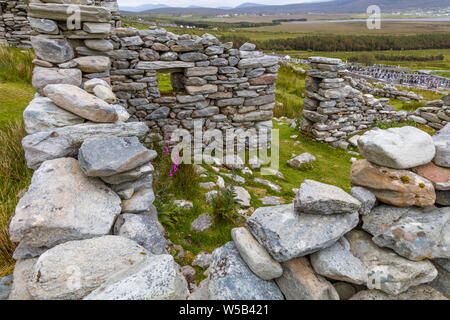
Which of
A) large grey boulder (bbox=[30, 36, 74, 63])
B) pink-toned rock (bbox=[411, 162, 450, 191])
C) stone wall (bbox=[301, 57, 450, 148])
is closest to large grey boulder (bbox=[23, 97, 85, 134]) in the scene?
large grey boulder (bbox=[30, 36, 74, 63])

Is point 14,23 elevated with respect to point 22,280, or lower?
elevated

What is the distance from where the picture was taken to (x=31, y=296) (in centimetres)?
176

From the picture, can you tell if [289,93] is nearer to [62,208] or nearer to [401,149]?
[401,149]

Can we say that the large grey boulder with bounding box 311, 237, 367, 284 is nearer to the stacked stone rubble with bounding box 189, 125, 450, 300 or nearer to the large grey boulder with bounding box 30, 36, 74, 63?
the stacked stone rubble with bounding box 189, 125, 450, 300

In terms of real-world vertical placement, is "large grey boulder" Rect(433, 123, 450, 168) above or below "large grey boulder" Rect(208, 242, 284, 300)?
above

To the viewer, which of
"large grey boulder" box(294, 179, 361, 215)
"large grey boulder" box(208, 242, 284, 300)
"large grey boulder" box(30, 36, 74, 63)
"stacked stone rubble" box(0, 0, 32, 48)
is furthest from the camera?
"stacked stone rubble" box(0, 0, 32, 48)

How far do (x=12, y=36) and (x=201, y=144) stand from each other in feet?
35.0

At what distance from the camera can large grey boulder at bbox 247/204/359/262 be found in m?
2.10

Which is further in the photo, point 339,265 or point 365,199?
point 365,199

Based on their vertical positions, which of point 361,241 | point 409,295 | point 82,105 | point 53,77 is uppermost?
point 53,77

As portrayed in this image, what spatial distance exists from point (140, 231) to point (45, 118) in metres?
1.72

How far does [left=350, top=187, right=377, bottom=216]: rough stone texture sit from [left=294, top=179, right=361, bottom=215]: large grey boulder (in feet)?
0.53

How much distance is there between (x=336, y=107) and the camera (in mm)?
10016

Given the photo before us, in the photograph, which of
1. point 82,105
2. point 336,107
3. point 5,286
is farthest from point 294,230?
point 336,107
